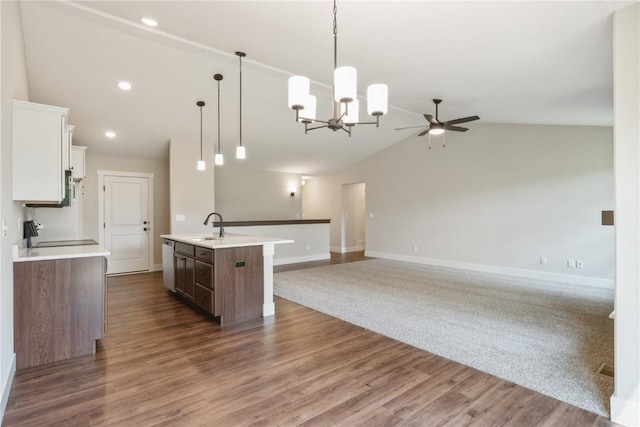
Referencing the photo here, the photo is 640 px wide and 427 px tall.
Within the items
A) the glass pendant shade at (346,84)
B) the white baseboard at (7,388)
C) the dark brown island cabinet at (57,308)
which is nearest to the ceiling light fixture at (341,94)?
the glass pendant shade at (346,84)

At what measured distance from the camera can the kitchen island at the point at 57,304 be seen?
2.63m

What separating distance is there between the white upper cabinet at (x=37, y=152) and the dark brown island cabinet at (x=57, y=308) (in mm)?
592

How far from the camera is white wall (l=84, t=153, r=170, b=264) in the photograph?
6246 mm

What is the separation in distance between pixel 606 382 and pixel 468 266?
4.61 m

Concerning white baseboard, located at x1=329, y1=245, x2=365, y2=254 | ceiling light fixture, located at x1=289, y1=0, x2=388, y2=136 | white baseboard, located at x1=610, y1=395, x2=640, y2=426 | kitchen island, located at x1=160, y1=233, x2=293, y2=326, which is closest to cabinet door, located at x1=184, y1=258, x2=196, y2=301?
kitchen island, located at x1=160, y1=233, x2=293, y2=326

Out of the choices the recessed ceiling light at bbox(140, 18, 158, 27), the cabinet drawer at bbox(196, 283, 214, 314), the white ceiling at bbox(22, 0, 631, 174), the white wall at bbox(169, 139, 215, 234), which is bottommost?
the cabinet drawer at bbox(196, 283, 214, 314)

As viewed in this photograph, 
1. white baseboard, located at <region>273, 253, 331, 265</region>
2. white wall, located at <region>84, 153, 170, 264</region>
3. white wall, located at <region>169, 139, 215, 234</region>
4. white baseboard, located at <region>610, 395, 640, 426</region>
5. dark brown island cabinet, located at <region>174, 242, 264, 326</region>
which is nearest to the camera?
white baseboard, located at <region>610, 395, 640, 426</region>

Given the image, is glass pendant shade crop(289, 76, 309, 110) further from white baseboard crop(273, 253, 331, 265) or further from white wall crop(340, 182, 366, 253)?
white wall crop(340, 182, 366, 253)

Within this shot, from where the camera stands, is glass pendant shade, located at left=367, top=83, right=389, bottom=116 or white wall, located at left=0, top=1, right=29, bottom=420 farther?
glass pendant shade, located at left=367, top=83, right=389, bottom=116

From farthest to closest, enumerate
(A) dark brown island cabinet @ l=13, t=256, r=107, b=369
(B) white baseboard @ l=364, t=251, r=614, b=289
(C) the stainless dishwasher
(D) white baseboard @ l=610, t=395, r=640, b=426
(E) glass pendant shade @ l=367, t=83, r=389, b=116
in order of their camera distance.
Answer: (B) white baseboard @ l=364, t=251, r=614, b=289 → (C) the stainless dishwasher → (A) dark brown island cabinet @ l=13, t=256, r=107, b=369 → (E) glass pendant shade @ l=367, t=83, r=389, b=116 → (D) white baseboard @ l=610, t=395, r=640, b=426

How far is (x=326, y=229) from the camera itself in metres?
8.30

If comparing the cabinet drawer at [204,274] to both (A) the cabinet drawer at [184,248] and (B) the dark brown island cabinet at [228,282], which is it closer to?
(B) the dark brown island cabinet at [228,282]

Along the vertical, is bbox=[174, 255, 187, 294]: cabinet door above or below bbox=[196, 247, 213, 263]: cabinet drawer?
below

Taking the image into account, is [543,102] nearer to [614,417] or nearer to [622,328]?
[622,328]
